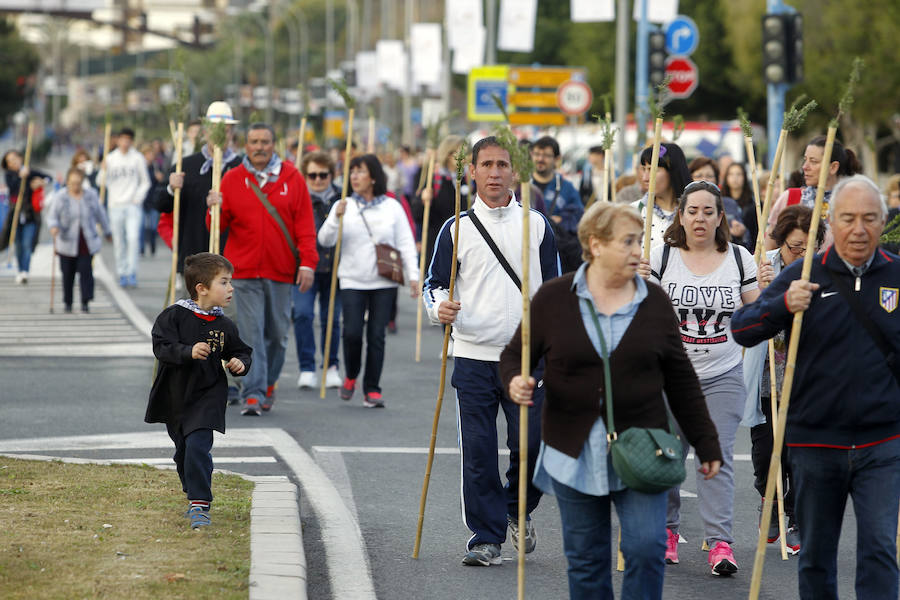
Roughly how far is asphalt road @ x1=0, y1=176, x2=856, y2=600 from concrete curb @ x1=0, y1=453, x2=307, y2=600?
6.5 inches

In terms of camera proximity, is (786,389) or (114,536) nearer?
(786,389)

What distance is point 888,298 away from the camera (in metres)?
5.16

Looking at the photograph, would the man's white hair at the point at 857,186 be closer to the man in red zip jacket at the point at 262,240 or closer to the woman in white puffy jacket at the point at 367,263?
the man in red zip jacket at the point at 262,240

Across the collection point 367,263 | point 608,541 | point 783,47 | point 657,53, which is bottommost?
point 608,541

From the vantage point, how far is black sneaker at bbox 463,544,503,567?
6.70 meters

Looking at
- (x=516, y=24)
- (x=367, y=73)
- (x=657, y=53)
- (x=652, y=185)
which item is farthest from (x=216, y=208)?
(x=367, y=73)

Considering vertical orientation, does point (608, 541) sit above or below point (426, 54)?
below

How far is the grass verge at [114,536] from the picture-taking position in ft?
18.8

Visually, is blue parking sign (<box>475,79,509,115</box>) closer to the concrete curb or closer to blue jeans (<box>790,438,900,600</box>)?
the concrete curb

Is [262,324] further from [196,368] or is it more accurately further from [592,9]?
[592,9]

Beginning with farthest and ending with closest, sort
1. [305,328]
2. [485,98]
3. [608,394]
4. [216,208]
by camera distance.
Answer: [485,98], [305,328], [216,208], [608,394]

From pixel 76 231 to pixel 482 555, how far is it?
12190 mm

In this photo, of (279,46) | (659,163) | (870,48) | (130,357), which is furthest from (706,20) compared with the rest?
(279,46)

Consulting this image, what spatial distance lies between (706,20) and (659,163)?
2086 inches
